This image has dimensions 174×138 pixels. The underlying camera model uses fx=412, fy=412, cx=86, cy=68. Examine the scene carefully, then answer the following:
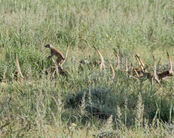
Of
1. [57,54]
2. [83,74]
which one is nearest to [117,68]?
[83,74]

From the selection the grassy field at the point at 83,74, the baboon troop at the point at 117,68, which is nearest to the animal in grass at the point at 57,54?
the baboon troop at the point at 117,68

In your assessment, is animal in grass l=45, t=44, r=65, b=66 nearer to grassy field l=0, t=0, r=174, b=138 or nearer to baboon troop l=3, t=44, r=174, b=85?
baboon troop l=3, t=44, r=174, b=85

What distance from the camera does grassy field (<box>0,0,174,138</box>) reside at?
11.9 feet

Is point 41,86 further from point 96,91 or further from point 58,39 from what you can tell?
point 58,39

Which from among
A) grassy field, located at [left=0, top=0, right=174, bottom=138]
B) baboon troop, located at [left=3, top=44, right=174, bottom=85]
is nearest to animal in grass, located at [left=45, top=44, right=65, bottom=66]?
baboon troop, located at [left=3, top=44, right=174, bottom=85]

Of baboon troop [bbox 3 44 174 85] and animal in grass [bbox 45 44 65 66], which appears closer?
baboon troop [bbox 3 44 174 85]

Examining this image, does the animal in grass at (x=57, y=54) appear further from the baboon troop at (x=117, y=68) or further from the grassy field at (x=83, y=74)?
the grassy field at (x=83, y=74)

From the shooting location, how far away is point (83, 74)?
4.99 m

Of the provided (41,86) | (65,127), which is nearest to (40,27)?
(41,86)

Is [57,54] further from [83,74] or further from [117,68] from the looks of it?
[117,68]

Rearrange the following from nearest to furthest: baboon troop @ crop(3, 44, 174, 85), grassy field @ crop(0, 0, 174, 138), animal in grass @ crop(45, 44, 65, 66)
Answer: grassy field @ crop(0, 0, 174, 138)
baboon troop @ crop(3, 44, 174, 85)
animal in grass @ crop(45, 44, 65, 66)

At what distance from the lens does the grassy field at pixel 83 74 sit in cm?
363

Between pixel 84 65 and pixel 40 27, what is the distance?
172cm

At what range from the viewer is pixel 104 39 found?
6730 millimetres
